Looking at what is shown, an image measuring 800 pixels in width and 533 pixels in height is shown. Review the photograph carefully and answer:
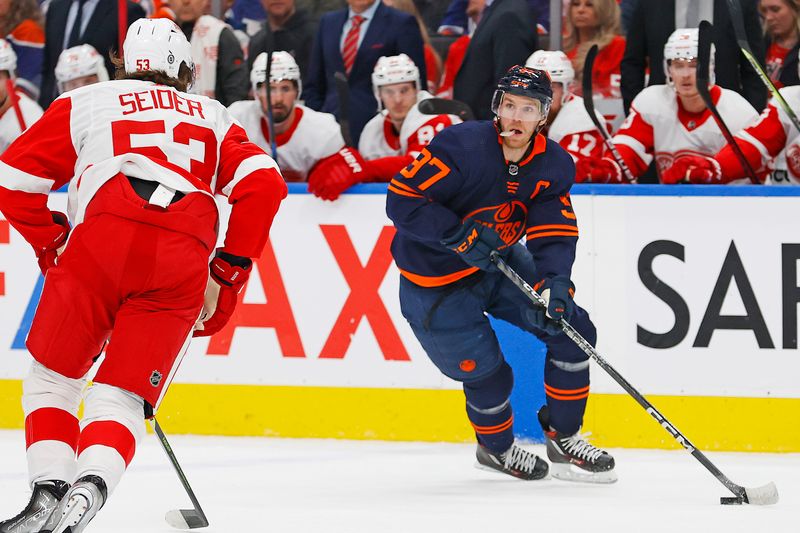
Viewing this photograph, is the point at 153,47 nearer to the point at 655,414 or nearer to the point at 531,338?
the point at 655,414

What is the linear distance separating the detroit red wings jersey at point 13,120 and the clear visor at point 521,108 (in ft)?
7.98

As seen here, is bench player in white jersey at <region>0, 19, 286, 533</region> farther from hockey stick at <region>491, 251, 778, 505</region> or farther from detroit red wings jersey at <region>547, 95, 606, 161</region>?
detroit red wings jersey at <region>547, 95, 606, 161</region>

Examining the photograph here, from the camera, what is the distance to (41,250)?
3232 mm

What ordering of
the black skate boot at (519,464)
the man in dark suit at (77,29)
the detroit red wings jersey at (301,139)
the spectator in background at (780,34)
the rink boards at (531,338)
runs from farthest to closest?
1. the man in dark suit at (77,29)
2. the detroit red wings jersey at (301,139)
3. the spectator in background at (780,34)
4. the rink boards at (531,338)
5. the black skate boot at (519,464)

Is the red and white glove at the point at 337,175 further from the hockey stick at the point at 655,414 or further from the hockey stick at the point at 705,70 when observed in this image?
the hockey stick at the point at 705,70

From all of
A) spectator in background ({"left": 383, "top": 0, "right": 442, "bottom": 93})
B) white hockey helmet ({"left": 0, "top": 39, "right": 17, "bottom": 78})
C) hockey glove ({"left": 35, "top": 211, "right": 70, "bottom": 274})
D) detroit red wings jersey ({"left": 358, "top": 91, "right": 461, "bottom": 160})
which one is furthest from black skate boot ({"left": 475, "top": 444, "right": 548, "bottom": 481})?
white hockey helmet ({"left": 0, "top": 39, "right": 17, "bottom": 78})

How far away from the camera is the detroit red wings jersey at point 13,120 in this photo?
17.7 ft

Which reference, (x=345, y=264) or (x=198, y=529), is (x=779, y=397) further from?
(x=198, y=529)

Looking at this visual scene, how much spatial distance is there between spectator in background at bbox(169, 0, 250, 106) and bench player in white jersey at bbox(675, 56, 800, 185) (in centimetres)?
195

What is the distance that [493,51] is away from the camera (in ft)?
17.4

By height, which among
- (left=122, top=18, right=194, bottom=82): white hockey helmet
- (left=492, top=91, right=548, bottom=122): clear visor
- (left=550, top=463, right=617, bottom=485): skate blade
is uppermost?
(left=122, top=18, right=194, bottom=82): white hockey helmet

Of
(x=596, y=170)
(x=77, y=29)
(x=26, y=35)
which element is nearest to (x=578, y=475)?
(x=596, y=170)

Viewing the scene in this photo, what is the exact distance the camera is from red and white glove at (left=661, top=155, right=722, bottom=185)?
Result: 4.61 metres

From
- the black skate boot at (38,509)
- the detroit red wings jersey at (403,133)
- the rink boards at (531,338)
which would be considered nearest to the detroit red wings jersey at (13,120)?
the rink boards at (531,338)
